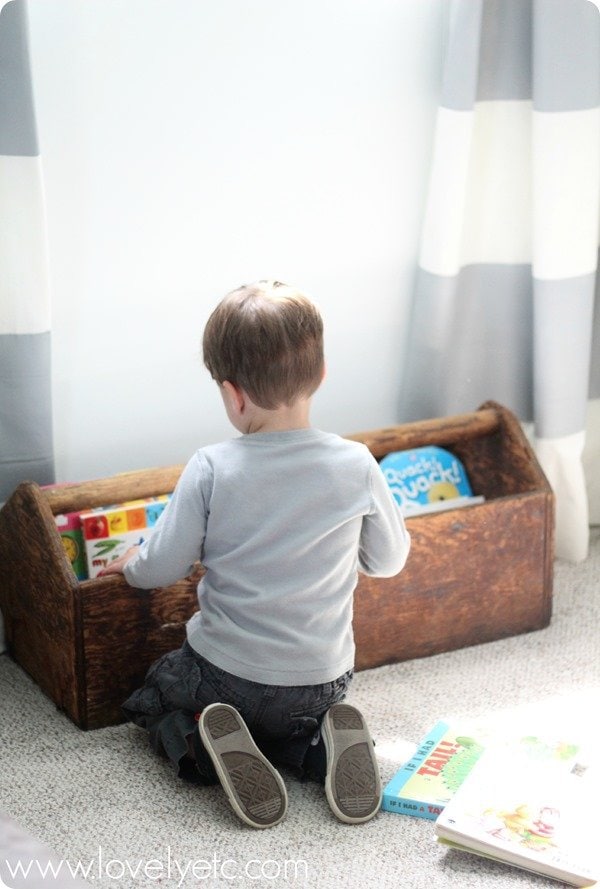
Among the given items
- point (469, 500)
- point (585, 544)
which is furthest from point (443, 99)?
point (585, 544)

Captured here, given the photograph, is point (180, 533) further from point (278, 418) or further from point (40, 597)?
point (40, 597)

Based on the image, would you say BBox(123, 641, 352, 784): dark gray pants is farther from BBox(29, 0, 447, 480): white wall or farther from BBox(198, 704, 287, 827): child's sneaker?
BBox(29, 0, 447, 480): white wall

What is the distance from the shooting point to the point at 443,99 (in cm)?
181

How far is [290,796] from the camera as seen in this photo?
1356 millimetres

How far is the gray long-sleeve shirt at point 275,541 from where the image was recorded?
1339 millimetres

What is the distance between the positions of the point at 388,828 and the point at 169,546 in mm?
413

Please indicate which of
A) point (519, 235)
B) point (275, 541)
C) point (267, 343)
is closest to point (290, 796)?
point (275, 541)

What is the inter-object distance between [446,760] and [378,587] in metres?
0.30

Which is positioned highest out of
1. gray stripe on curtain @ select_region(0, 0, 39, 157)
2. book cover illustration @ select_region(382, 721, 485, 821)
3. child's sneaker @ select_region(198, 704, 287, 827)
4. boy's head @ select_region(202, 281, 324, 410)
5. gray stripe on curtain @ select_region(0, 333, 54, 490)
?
gray stripe on curtain @ select_region(0, 0, 39, 157)

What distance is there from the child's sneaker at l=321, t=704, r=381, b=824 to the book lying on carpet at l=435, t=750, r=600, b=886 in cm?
9

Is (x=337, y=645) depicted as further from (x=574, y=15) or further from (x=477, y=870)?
(x=574, y=15)

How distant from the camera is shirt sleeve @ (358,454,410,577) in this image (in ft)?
4.52

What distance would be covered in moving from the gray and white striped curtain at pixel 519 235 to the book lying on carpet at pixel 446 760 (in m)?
0.67

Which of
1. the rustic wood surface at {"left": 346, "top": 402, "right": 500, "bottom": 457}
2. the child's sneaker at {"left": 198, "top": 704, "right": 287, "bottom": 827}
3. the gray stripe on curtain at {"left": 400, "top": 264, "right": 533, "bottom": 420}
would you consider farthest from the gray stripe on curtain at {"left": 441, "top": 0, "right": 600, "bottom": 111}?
the child's sneaker at {"left": 198, "top": 704, "right": 287, "bottom": 827}
